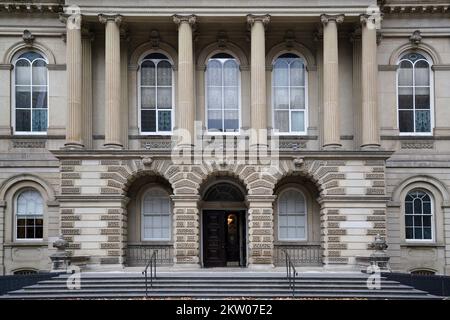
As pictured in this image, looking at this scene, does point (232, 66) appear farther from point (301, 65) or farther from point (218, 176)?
point (218, 176)

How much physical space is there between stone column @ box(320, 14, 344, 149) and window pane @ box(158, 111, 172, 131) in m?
6.70

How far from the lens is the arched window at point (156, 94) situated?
2753cm

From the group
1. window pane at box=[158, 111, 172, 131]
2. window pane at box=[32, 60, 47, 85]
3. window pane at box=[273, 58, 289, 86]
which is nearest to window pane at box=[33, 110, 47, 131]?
window pane at box=[32, 60, 47, 85]

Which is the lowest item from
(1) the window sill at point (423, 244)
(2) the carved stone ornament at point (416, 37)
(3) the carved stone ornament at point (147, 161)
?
(1) the window sill at point (423, 244)

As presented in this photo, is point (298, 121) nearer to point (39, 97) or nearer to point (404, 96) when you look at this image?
point (404, 96)

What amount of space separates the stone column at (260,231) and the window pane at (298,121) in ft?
13.5

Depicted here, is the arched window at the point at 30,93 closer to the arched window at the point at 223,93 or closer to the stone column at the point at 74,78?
the stone column at the point at 74,78

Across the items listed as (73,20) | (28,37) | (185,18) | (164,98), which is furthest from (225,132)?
(28,37)

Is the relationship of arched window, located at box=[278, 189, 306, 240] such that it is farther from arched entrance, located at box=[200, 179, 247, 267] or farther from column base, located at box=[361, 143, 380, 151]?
column base, located at box=[361, 143, 380, 151]

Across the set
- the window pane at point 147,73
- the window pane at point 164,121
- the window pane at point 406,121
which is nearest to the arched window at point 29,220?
the window pane at point 164,121

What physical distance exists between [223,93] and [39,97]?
26.4 feet

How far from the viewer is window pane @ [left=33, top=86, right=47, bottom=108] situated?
27703 millimetres

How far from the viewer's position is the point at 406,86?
2797 centimetres

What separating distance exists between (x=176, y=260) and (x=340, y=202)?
6.81 m
